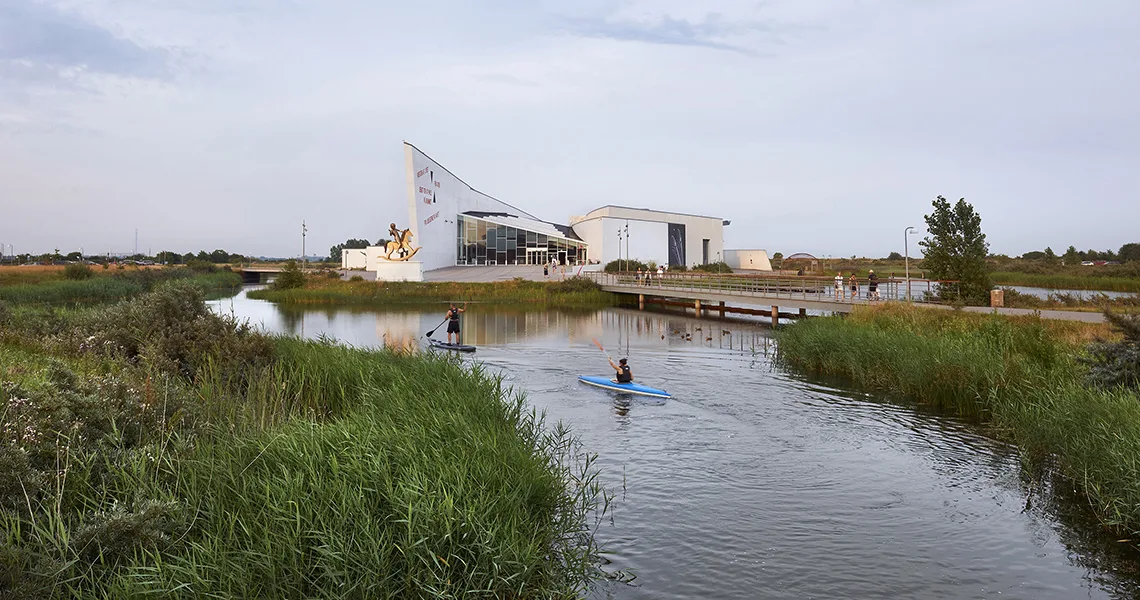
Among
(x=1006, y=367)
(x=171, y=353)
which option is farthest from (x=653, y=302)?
(x=171, y=353)

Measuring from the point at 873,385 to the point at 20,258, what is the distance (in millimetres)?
116491

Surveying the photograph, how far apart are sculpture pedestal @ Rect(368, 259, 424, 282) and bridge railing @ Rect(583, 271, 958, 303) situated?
13821 millimetres

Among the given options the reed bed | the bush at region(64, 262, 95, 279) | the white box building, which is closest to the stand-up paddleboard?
the reed bed

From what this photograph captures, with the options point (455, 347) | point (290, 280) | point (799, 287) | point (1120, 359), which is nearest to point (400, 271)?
point (290, 280)

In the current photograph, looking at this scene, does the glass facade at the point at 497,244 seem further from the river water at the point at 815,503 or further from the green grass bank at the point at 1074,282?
the river water at the point at 815,503

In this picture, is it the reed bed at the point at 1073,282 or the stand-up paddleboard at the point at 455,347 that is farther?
the reed bed at the point at 1073,282

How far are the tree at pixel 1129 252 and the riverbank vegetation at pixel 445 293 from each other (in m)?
60.2

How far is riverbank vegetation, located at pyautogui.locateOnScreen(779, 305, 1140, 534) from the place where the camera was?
29.7ft

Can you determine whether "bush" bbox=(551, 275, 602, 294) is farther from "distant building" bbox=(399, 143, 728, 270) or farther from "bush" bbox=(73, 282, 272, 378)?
"bush" bbox=(73, 282, 272, 378)

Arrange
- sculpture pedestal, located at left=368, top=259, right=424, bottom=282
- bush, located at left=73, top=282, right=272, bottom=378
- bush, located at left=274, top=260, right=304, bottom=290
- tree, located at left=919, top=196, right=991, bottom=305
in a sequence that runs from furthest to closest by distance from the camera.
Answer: sculpture pedestal, located at left=368, top=259, right=424, bottom=282 → bush, located at left=274, top=260, right=304, bottom=290 → tree, located at left=919, top=196, right=991, bottom=305 → bush, located at left=73, top=282, right=272, bottom=378

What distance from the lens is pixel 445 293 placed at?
53.3 m

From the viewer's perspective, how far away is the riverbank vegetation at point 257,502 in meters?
5.31

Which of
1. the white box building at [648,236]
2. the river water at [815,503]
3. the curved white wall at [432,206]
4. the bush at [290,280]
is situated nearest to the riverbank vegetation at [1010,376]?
the river water at [815,503]

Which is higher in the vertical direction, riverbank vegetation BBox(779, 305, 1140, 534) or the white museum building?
the white museum building
